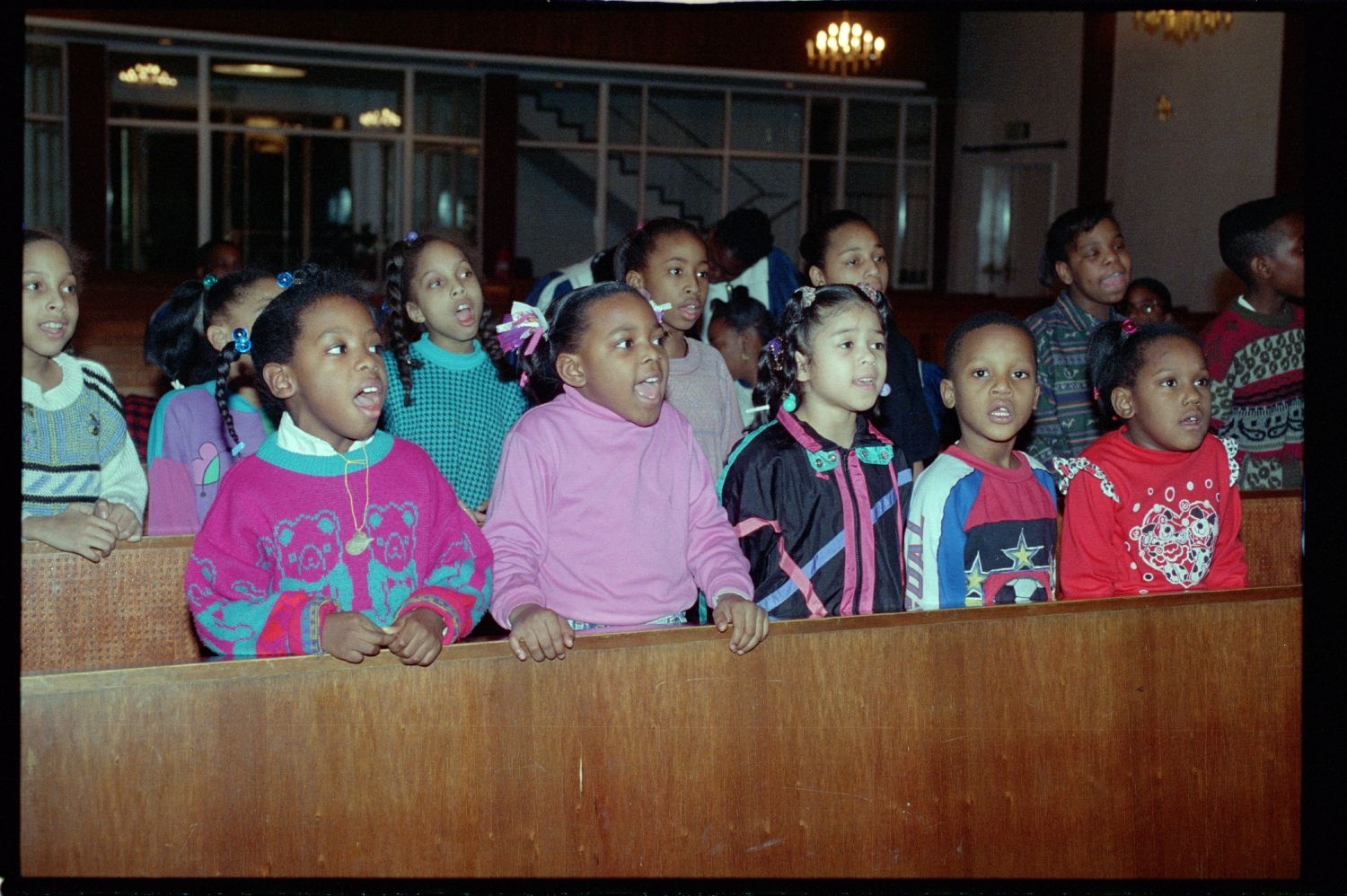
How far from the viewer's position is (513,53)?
50.0 feet

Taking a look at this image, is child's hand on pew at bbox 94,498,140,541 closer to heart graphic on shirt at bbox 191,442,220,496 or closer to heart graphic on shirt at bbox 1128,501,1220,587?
heart graphic on shirt at bbox 191,442,220,496

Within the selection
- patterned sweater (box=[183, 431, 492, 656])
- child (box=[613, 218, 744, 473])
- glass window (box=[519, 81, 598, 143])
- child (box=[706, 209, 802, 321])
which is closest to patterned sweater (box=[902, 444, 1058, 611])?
child (box=[613, 218, 744, 473])

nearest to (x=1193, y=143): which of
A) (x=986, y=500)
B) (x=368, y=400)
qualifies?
(x=986, y=500)

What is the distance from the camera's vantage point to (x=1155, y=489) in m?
2.83

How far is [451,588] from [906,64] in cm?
1663

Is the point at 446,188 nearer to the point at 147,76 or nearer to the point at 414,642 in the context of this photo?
the point at 147,76

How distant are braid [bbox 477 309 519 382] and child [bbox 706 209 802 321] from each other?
4.86ft

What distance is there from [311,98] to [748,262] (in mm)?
12741

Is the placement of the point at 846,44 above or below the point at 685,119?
above

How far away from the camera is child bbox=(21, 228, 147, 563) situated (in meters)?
2.54

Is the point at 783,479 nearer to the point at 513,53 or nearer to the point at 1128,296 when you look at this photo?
the point at 1128,296

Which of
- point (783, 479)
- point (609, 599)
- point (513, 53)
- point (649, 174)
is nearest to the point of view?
point (609, 599)

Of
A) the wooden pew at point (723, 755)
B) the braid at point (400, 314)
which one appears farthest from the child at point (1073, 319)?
the braid at point (400, 314)

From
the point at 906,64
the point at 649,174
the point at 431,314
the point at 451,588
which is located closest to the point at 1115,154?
the point at 906,64
